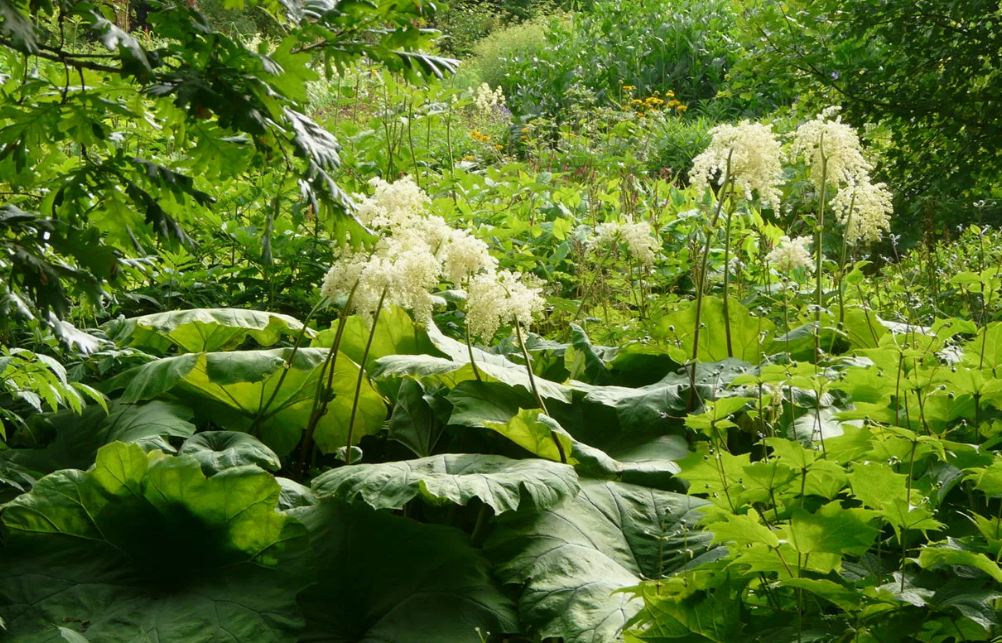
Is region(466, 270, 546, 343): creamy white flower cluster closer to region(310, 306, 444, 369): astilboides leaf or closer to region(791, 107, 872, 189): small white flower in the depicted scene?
region(310, 306, 444, 369): astilboides leaf

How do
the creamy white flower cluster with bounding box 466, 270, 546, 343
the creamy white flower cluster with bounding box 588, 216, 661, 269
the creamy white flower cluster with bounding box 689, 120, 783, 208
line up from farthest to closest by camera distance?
the creamy white flower cluster with bounding box 588, 216, 661, 269 < the creamy white flower cluster with bounding box 689, 120, 783, 208 < the creamy white flower cluster with bounding box 466, 270, 546, 343

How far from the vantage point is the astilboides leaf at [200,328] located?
293 centimetres

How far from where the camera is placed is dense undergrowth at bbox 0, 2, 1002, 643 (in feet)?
5.17

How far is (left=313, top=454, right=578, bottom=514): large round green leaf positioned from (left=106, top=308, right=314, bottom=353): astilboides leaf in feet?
2.77

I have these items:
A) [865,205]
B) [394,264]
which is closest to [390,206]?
[394,264]

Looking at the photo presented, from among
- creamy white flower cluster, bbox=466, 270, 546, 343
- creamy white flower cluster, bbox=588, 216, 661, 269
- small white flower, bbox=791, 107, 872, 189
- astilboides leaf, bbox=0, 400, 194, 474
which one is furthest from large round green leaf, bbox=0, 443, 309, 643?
small white flower, bbox=791, 107, 872, 189

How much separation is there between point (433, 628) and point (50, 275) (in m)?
1.10

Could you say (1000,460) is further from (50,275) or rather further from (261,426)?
(261,426)

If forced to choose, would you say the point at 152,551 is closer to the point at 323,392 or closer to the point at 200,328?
the point at 323,392

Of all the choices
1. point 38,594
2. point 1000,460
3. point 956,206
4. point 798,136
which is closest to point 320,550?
point 38,594

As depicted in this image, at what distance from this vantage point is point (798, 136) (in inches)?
117

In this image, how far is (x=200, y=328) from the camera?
3.00 m

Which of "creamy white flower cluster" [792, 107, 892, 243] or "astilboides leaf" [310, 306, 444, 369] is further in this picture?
"astilboides leaf" [310, 306, 444, 369]

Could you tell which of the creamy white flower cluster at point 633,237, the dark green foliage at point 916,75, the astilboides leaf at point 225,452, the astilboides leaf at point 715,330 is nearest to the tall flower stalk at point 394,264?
the astilboides leaf at point 225,452
